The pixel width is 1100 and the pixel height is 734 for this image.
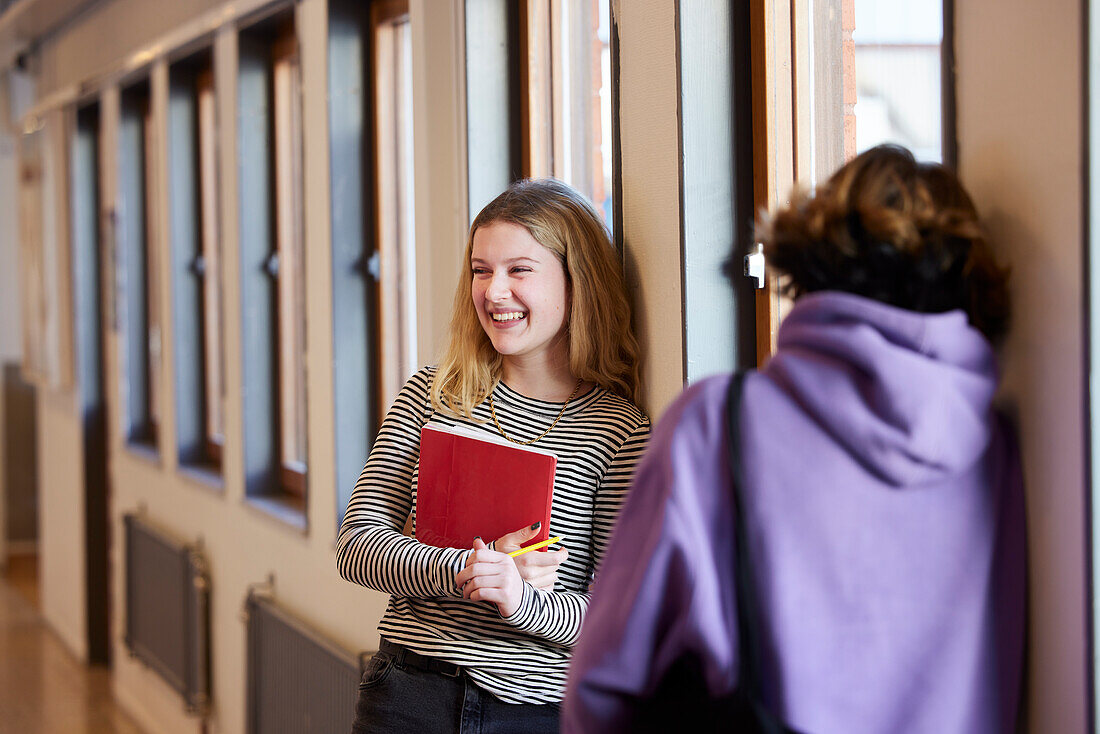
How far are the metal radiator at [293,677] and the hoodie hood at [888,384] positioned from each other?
181 cm

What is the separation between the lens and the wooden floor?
4.42 metres

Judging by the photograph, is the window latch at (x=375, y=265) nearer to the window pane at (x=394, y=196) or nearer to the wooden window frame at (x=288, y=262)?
the window pane at (x=394, y=196)

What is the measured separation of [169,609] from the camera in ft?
13.6

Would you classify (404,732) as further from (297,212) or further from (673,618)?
(297,212)

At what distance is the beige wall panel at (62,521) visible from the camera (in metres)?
5.43

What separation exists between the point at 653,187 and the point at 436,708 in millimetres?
855

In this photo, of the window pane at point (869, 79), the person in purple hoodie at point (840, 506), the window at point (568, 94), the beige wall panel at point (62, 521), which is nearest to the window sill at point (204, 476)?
the beige wall panel at point (62, 521)

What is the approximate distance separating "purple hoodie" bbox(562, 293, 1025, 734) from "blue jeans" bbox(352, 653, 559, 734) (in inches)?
21.5

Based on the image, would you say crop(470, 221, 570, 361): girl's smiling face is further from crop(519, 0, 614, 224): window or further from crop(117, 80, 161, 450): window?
crop(117, 80, 161, 450): window

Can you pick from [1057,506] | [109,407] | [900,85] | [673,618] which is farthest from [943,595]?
[109,407]

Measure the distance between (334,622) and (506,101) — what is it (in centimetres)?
141

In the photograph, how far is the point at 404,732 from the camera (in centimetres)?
163

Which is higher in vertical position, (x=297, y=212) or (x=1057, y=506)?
(x=297, y=212)

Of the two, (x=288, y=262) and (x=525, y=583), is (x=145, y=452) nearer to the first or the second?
(x=288, y=262)
